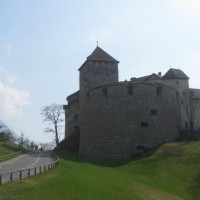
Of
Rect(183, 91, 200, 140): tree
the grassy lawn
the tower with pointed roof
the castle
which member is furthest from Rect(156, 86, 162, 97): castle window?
the tower with pointed roof

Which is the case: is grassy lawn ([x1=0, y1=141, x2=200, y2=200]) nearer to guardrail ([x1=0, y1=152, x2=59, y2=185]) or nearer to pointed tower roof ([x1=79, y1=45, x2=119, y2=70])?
guardrail ([x1=0, y1=152, x2=59, y2=185])

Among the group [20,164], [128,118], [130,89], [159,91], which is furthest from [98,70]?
[20,164]

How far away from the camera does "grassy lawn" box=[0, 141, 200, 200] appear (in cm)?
1783

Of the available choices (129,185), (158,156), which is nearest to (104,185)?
(129,185)

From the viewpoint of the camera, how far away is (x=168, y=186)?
2669 cm

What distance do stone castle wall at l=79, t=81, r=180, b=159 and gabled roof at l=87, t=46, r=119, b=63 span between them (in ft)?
29.8

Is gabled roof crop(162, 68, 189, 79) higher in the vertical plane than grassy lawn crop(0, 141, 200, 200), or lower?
higher

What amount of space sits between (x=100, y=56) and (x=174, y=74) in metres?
10.2

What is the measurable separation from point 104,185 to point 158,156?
14.1 metres

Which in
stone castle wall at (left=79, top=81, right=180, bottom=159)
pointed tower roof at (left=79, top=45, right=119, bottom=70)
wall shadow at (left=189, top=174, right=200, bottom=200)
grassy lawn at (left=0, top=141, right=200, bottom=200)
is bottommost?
wall shadow at (left=189, top=174, right=200, bottom=200)

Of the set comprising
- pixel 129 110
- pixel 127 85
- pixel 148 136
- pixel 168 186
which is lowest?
pixel 168 186

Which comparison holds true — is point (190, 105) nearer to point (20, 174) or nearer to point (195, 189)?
point (195, 189)

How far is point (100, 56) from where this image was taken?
53.2 metres

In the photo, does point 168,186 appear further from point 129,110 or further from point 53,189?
point 129,110
